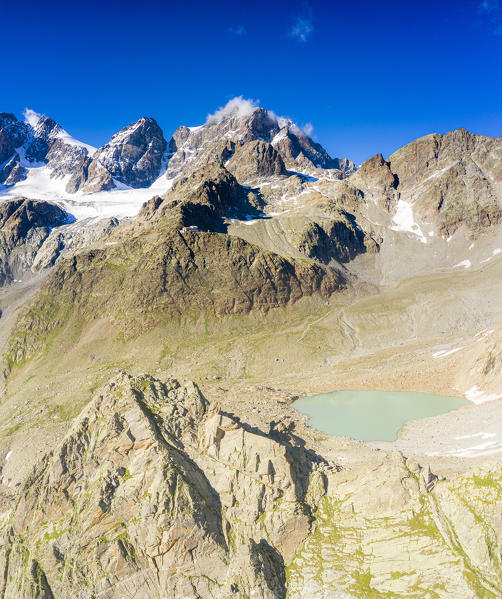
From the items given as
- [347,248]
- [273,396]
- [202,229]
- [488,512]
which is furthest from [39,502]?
[347,248]

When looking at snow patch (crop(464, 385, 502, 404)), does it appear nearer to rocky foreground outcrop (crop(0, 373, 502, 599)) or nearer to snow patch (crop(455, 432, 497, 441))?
snow patch (crop(455, 432, 497, 441))

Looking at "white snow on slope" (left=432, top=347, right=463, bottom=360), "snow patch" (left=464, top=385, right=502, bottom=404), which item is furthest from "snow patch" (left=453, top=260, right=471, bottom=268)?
"snow patch" (left=464, top=385, right=502, bottom=404)

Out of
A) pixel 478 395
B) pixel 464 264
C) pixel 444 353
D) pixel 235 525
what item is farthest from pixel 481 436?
pixel 464 264

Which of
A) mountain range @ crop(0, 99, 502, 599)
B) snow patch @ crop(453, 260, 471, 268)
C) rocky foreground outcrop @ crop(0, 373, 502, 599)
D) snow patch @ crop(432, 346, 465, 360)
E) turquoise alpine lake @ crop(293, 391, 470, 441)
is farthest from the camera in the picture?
snow patch @ crop(453, 260, 471, 268)

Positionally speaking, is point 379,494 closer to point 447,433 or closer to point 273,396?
point 447,433

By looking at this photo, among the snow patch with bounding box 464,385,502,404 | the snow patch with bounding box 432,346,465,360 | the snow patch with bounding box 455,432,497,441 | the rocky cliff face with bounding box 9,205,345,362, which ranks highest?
the rocky cliff face with bounding box 9,205,345,362

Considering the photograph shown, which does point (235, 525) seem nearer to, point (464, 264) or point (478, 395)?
point (478, 395)

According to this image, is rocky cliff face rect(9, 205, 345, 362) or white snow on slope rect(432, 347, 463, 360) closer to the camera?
white snow on slope rect(432, 347, 463, 360)
